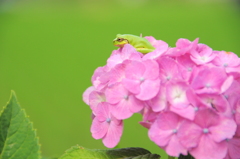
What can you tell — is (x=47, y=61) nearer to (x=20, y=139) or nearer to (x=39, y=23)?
(x=39, y=23)

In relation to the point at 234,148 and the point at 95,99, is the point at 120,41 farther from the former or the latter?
the point at 234,148

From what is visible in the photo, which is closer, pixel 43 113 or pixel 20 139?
pixel 20 139

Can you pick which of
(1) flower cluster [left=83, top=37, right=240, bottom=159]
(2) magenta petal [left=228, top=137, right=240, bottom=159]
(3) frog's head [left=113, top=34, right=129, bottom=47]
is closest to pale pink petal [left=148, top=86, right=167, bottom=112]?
(1) flower cluster [left=83, top=37, right=240, bottom=159]

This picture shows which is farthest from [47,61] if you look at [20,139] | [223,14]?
[20,139]

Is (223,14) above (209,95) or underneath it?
above

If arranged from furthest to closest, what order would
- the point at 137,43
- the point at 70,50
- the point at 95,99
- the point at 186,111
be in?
1. the point at 70,50
2. the point at 137,43
3. the point at 95,99
4. the point at 186,111

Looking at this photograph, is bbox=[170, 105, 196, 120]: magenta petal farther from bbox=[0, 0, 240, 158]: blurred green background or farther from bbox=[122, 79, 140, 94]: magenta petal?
bbox=[0, 0, 240, 158]: blurred green background

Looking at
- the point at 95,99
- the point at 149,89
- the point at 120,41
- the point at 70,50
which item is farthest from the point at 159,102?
the point at 70,50

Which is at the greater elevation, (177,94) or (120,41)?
(120,41)
